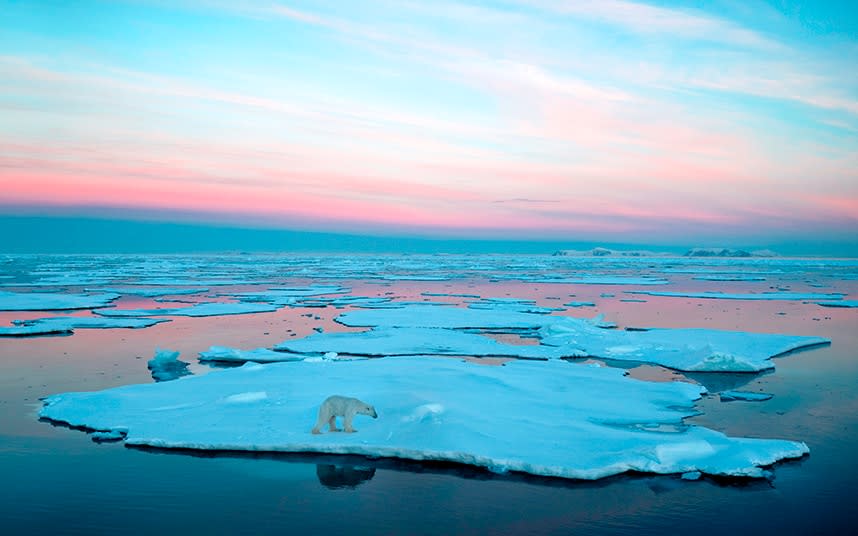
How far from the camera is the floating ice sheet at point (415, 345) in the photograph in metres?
13.2

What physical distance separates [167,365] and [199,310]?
929cm

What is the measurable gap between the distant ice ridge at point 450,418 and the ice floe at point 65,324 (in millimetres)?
7612

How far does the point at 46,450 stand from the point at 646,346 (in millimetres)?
10725

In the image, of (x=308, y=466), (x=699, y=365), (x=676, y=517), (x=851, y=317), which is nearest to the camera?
(x=676, y=517)

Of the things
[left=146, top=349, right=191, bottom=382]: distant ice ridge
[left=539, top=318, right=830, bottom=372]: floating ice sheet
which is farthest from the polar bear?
[left=539, top=318, right=830, bottom=372]: floating ice sheet

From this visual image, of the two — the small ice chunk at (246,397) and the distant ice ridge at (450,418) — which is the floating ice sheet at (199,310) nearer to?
the distant ice ridge at (450,418)

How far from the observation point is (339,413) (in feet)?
24.0

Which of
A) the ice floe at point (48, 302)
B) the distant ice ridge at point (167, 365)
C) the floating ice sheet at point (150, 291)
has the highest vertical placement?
the distant ice ridge at point (167, 365)

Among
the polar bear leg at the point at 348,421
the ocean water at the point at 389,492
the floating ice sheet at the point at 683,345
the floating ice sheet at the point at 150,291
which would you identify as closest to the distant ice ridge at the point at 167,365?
the ocean water at the point at 389,492

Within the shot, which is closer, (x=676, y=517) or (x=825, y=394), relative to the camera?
(x=676, y=517)

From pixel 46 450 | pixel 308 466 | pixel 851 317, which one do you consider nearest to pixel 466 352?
pixel 308 466

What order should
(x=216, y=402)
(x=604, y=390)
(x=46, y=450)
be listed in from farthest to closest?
(x=604, y=390)
(x=216, y=402)
(x=46, y=450)

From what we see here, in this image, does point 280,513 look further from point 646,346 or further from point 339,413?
point 646,346

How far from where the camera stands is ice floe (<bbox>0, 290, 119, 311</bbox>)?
828 inches
